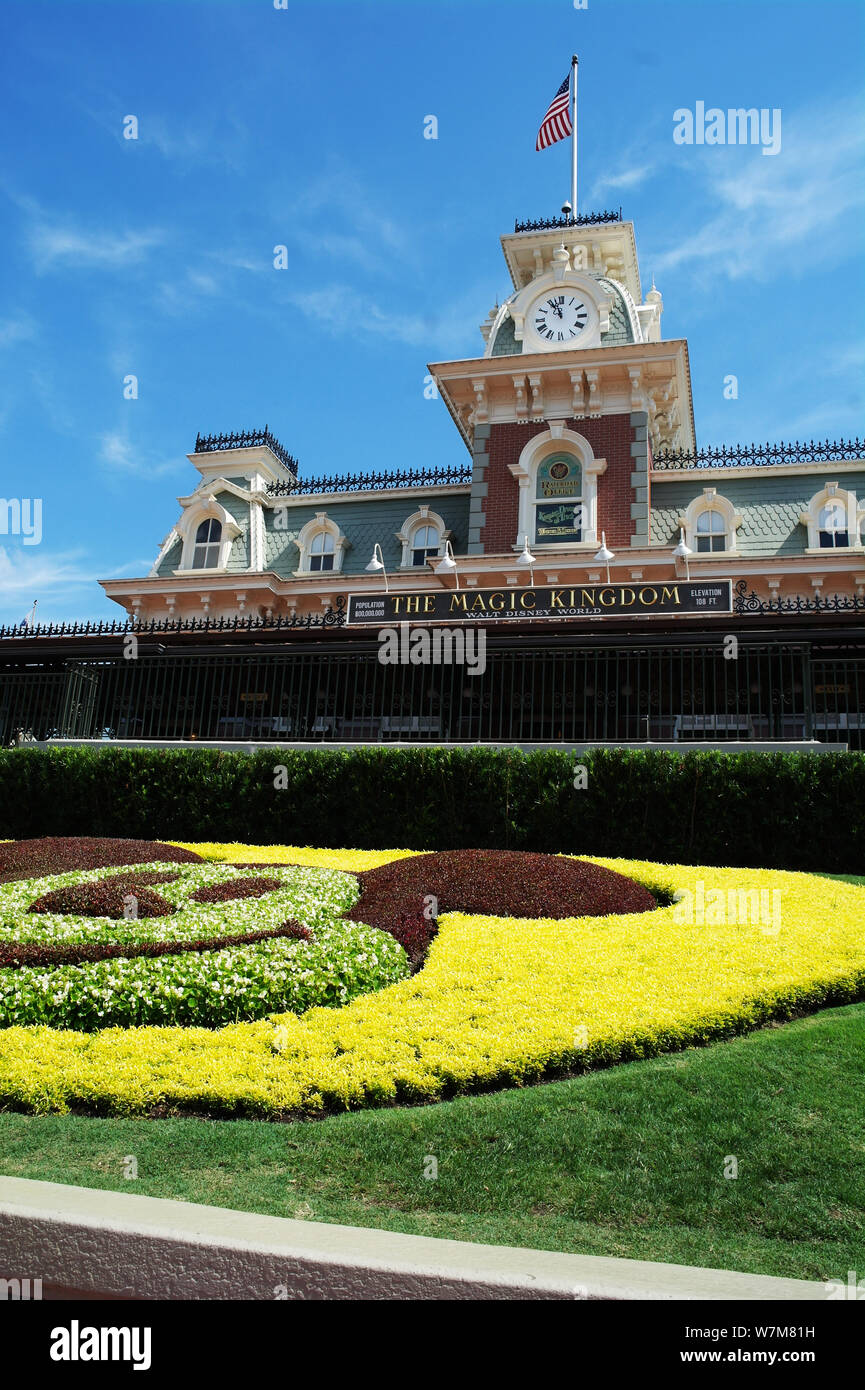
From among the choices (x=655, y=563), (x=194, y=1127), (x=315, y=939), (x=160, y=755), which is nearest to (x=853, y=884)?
(x=315, y=939)

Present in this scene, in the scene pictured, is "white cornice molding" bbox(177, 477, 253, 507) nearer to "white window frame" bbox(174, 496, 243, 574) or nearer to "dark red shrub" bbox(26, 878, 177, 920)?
"white window frame" bbox(174, 496, 243, 574)

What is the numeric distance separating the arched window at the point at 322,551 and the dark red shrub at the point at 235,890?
809 inches

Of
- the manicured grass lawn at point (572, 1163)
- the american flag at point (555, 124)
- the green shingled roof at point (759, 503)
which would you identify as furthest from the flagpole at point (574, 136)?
the manicured grass lawn at point (572, 1163)

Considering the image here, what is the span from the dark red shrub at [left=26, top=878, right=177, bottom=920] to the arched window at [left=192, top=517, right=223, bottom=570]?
70.4 ft

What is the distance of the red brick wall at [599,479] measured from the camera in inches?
977

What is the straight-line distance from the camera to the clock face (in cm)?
2648

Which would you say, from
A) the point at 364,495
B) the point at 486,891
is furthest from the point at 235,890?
the point at 364,495

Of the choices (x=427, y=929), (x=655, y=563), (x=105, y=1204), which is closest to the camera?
(x=105, y=1204)

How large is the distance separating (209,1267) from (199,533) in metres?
28.2

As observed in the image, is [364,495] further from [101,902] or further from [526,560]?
[101,902]

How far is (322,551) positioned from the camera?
94.4 ft

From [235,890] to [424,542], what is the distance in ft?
66.4
